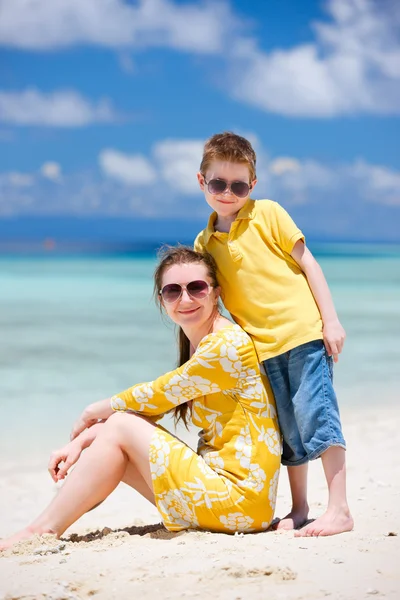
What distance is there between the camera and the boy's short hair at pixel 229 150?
3.55m

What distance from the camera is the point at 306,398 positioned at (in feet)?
11.1

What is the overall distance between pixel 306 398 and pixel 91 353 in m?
7.35

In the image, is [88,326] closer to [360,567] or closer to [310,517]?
[310,517]

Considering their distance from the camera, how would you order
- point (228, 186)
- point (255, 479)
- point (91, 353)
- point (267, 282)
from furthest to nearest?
point (91, 353)
point (228, 186)
point (267, 282)
point (255, 479)

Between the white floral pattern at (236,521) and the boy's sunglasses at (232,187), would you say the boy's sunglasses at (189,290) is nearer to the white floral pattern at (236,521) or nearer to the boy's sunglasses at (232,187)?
the boy's sunglasses at (232,187)

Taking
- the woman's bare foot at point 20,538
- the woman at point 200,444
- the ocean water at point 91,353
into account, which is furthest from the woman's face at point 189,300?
the ocean water at point 91,353

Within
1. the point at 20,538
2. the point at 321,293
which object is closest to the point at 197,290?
the point at 321,293

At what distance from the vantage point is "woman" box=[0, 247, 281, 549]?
3.32 m

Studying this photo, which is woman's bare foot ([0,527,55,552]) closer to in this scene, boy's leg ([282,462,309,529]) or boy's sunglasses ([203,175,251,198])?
boy's leg ([282,462,309,529])

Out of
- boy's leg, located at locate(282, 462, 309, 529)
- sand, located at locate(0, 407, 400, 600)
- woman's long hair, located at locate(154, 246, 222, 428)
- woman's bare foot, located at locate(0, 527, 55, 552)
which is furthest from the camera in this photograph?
boy's leg, located at locate(282, 462, 309, 529)

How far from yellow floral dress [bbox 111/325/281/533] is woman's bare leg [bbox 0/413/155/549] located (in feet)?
0.22

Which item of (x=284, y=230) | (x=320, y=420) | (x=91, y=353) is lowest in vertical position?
(x=320, y=420)

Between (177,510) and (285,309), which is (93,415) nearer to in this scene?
(177,510)

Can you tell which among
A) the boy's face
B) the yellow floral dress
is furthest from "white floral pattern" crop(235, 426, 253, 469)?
the boy's face
